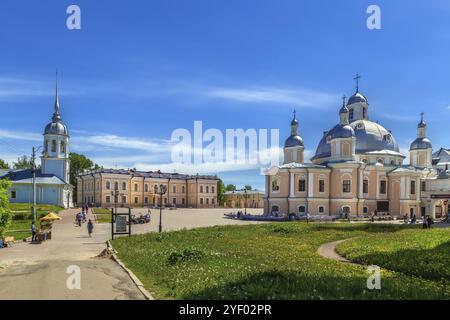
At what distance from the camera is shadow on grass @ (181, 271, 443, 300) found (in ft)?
32.1

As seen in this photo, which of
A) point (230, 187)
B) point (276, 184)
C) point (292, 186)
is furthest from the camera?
point (230, 187)

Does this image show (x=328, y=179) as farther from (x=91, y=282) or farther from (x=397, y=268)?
(x=91, y=282)

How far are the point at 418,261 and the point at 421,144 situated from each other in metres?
68.5

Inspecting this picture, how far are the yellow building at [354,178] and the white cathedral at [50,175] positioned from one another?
35.9m

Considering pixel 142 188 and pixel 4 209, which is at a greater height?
pixel 4 209

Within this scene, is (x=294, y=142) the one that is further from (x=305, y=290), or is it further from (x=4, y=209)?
(x=305, y=290)

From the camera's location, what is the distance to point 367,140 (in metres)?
67.1

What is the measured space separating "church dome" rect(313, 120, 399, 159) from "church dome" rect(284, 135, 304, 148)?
11.7 ft

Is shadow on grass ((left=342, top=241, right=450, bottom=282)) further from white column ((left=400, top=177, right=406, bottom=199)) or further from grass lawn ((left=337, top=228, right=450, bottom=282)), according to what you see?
white column ((left=400, top=177, right=406, bottom=199))

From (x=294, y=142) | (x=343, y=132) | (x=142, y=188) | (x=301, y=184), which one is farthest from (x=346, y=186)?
(x=142, y=188)

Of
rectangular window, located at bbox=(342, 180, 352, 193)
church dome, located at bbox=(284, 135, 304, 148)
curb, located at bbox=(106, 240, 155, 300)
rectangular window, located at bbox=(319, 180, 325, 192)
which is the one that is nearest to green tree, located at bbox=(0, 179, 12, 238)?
curb, located at bbox=(106, 240, 155, 300)

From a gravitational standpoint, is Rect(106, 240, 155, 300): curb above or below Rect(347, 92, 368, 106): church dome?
below
